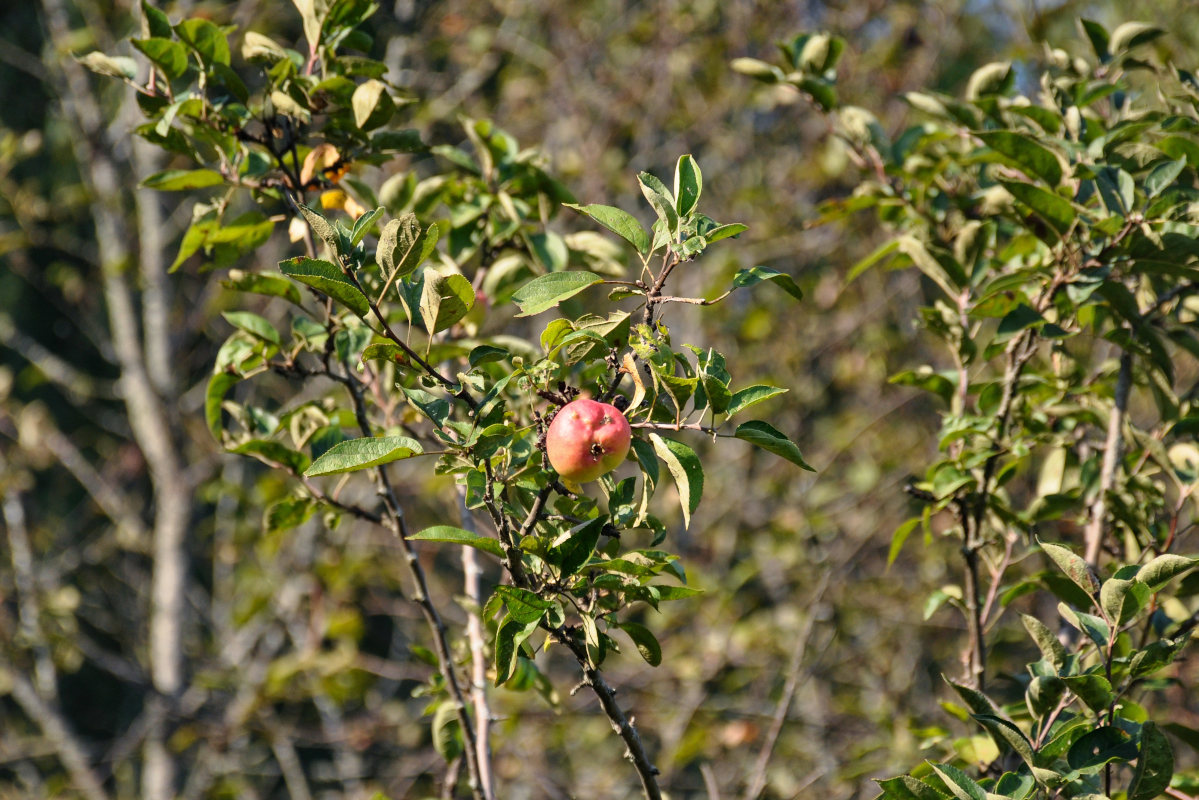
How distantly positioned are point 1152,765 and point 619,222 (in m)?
0.72

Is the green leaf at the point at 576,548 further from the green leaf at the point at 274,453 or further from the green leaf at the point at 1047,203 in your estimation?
the green leaf at the point at 1047,203

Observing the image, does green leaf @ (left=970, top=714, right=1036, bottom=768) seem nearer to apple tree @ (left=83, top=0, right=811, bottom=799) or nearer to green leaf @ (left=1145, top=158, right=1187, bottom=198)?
apple tree @ (left=83, top=0, right=811, bottom=799)

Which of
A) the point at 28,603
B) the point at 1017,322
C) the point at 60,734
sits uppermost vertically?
the point at 1017,322

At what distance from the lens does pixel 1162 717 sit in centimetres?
277

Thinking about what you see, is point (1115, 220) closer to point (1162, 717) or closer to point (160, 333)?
point (1162, 717)

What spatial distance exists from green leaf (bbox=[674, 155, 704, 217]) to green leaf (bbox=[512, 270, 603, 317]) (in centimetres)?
11

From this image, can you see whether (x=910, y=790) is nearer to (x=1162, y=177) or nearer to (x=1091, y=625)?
(x=1091, y=625)

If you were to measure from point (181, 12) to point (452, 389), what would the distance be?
104 inches

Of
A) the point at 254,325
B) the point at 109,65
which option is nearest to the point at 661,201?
the point at 254,325

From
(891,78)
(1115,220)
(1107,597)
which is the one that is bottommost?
(891,78)

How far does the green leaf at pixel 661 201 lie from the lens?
0.87 m

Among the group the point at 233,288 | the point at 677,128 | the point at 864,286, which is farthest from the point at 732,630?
the point at 233,288

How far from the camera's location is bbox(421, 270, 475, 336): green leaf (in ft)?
2.73

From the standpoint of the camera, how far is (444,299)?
33.4 inches
